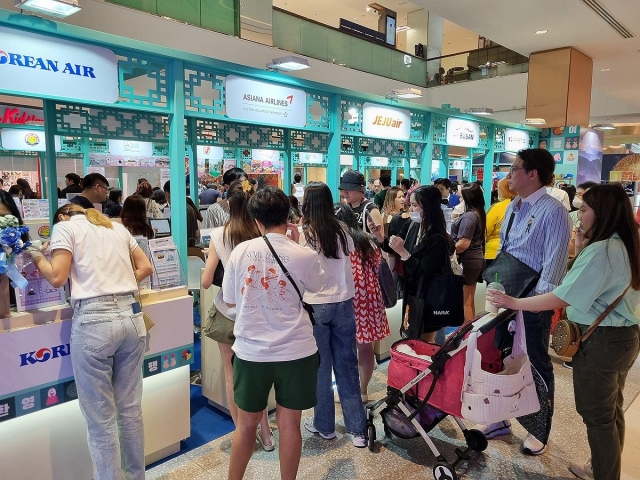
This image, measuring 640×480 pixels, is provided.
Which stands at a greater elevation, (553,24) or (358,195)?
(553,24)

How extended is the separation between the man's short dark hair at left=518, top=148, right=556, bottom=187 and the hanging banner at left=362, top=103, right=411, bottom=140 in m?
2.83

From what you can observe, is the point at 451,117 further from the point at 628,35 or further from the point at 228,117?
the point at 228,117

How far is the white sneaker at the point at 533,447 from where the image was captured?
285 cm

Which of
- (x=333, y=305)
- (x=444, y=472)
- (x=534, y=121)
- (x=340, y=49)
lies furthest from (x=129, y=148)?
(x=444, y=472)

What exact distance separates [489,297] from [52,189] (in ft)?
10.4

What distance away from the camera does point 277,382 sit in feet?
6.57

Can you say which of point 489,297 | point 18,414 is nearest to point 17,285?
point 18,414

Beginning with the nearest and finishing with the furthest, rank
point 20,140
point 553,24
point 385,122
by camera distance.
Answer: point 385,122
point 553,24
point 20,140

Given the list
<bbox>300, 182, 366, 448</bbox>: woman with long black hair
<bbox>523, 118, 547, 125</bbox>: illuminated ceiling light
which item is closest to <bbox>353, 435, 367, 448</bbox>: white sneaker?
<bbox>300, 182, 366, 448</bbox>: woman with long black hair

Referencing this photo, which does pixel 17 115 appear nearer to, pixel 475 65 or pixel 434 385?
pixel 434 385

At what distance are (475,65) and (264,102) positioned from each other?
11827 millimetres

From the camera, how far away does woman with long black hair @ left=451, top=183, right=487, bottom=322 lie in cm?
417

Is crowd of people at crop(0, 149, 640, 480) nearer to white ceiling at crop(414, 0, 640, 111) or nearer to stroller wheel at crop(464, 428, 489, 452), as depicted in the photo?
stroller wheel at crop(464, 428, 489, 452)

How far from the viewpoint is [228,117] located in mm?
3850
